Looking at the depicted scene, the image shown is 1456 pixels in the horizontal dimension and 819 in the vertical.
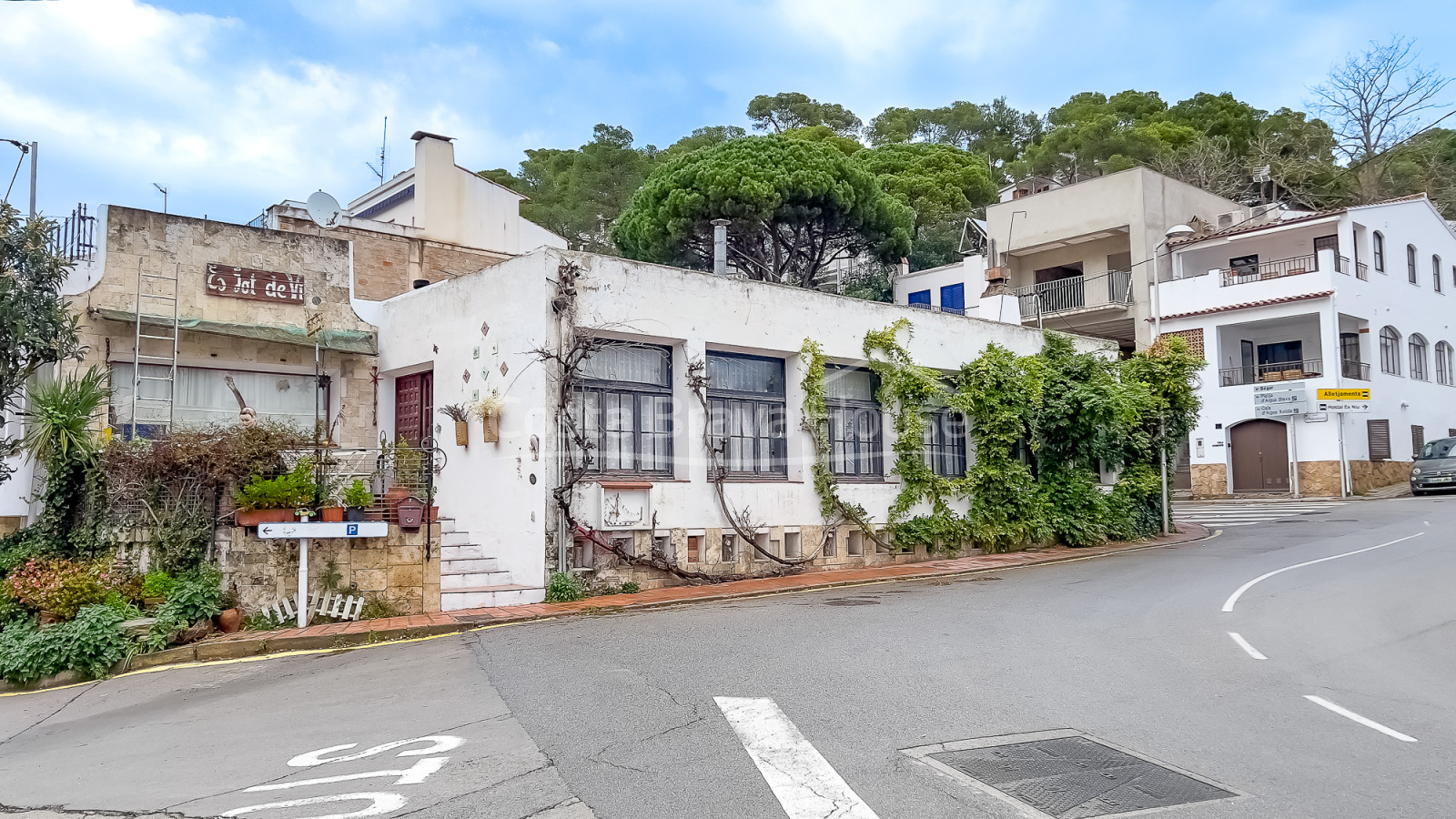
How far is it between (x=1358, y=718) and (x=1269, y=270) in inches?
1305

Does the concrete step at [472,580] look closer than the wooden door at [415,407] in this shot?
Yes

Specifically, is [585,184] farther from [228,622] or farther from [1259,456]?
[228,622]

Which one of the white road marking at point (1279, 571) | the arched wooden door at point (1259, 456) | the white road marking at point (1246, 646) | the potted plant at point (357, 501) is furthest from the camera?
the arched wooden door at point (1259, 456)

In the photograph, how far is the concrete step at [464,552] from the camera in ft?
46.5

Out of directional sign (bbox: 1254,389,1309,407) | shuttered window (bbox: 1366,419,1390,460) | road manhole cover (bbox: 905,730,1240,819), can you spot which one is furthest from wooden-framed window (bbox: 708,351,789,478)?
shuttered window (bbox: 1366,419,1390,460)

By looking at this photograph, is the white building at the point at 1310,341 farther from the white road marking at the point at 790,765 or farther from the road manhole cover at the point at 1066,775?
the white road marking at the point at 790,765

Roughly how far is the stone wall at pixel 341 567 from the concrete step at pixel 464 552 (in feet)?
3.05

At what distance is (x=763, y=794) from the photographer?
18.1ft

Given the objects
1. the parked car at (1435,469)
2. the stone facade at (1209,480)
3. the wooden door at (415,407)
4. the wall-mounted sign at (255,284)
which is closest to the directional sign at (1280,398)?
the stone facade at (1209,480)

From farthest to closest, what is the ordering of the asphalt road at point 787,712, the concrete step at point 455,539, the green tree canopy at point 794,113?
the green tree canopy at point 794,113 < the concrete step at point 455,539 < the asphalt road at point 787,712

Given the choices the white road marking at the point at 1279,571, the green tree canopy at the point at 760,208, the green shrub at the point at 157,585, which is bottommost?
the white road marking at the point at 1279,571

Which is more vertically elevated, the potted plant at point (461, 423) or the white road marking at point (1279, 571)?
the potted plant at point (461, 423)

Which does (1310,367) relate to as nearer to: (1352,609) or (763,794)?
(1352,609)

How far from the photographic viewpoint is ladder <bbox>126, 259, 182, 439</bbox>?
51.8 ft
